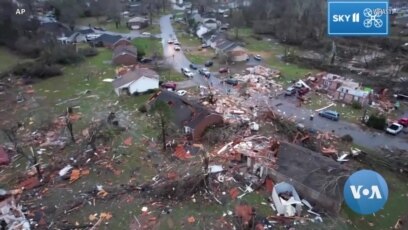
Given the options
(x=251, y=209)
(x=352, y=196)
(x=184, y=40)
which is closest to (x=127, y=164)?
(x=251, y=209)

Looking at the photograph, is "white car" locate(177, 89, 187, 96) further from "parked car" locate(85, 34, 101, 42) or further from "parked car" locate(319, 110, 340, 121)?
"parked car" locate(85, 34, 101, 42)

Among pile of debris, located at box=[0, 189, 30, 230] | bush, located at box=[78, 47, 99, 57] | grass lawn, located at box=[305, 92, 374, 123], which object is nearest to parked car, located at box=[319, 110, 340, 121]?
grass lawn, located at box=[305, 92, 374, 123]

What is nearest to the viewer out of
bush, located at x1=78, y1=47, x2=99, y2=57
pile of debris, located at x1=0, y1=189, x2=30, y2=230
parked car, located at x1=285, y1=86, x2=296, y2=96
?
pile of debris, located at x1=0, y1=189, x2=30, y2=230

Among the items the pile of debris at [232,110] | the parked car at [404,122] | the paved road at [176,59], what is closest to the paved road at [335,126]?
the paved road at [176,59]

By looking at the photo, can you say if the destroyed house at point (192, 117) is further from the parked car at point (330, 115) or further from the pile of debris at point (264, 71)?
the pile of debris at point (264, 71)

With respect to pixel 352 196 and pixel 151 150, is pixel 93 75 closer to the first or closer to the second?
pixel 151 150

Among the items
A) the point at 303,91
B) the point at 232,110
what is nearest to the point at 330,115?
the point at 303,91
